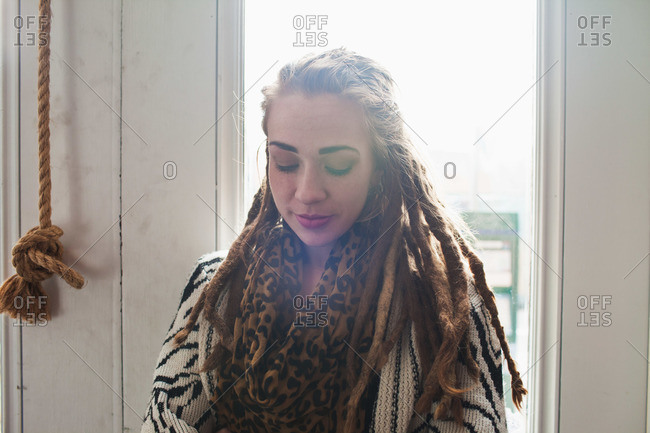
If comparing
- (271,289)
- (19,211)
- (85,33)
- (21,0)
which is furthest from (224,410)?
(21,0)

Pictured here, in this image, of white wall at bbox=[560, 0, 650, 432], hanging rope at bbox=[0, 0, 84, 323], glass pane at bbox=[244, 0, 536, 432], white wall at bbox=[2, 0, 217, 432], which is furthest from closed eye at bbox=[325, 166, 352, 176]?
hanging rope at bbox=[0, 0, 84, 323]

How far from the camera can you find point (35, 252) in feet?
2.97

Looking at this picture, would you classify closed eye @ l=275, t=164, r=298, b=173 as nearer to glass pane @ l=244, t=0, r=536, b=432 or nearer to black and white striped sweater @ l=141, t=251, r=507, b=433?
glass pane @ l=244, t=0, r=536, b=432

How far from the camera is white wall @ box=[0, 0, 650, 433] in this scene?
3.03 feet

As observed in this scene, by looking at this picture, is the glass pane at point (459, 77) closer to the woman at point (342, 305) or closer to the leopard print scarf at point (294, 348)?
the woman at point (342, 305)

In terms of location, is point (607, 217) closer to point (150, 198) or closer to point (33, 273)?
point (150, 198)

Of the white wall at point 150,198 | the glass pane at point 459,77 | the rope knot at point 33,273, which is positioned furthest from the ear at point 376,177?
the rope knot at point 33,273

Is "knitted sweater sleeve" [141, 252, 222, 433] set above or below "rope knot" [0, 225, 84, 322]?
below

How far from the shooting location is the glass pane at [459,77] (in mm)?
979

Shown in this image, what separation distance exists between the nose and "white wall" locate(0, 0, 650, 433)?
35 cm

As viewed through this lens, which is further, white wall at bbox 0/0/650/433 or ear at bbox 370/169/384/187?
white wall at bbox 0/0/650/433

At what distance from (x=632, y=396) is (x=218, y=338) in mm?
1022

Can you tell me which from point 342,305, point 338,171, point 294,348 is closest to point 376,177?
point 338,171

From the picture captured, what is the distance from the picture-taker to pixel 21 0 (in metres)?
0.97
